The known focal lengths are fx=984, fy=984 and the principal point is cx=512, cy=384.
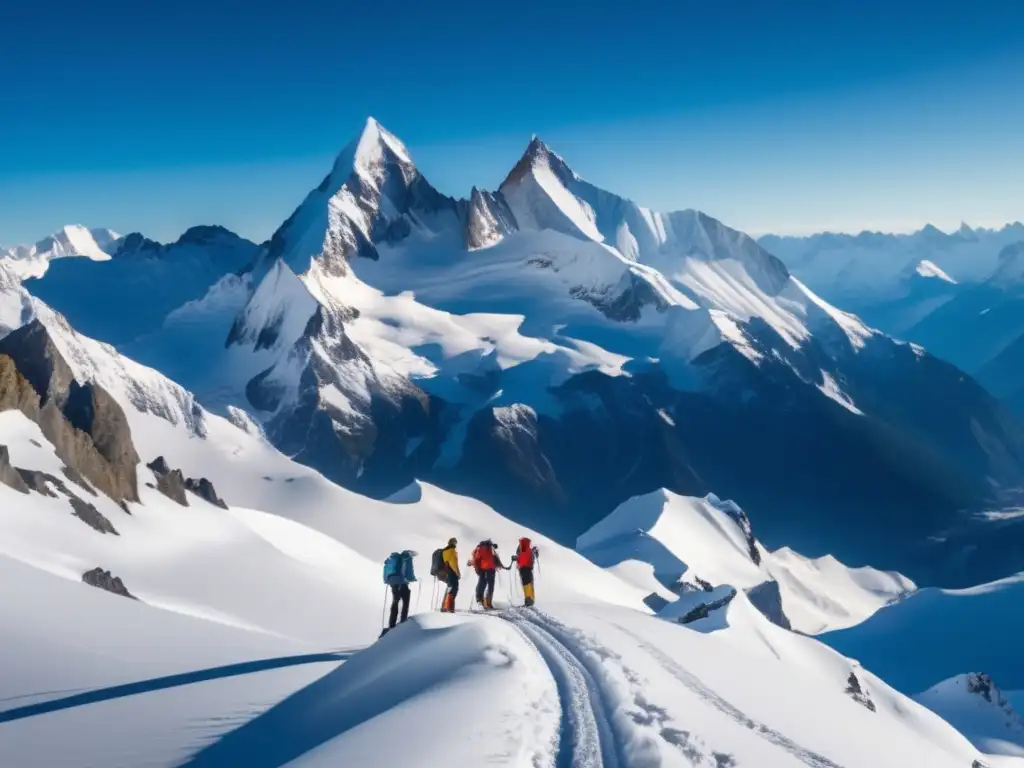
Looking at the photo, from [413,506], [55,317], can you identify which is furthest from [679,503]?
[55,317]

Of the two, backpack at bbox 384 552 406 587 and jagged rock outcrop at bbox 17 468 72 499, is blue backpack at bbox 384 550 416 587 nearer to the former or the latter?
backpack at bbox 384 552 406 587

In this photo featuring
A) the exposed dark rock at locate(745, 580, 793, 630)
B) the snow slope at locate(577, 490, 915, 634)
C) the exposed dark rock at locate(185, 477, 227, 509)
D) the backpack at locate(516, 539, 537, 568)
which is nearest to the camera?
the backpack at locate(516, 539, 537, 568)

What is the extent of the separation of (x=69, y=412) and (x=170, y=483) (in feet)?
31.9

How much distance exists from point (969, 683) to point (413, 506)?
6498 cm

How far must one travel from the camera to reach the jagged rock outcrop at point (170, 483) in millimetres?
77812

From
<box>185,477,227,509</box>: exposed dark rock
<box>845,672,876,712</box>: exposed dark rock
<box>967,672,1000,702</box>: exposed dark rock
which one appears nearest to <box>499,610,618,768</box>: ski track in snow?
<box>845,672,876,712</box>: exposed dark rock

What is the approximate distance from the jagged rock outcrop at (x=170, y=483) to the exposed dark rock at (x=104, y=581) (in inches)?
1137

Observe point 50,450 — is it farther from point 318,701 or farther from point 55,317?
point 55,317

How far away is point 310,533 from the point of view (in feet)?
277

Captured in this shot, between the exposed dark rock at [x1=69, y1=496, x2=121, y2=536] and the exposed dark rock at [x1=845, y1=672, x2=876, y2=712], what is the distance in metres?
45.6

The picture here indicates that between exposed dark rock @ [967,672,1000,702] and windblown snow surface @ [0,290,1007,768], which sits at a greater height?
windblown snow surface @ [0,290,1007,768]

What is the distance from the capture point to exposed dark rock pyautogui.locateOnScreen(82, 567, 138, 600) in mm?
46562

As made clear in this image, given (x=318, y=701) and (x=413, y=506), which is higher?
(x=413, y=506)

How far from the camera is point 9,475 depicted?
5584 cm
